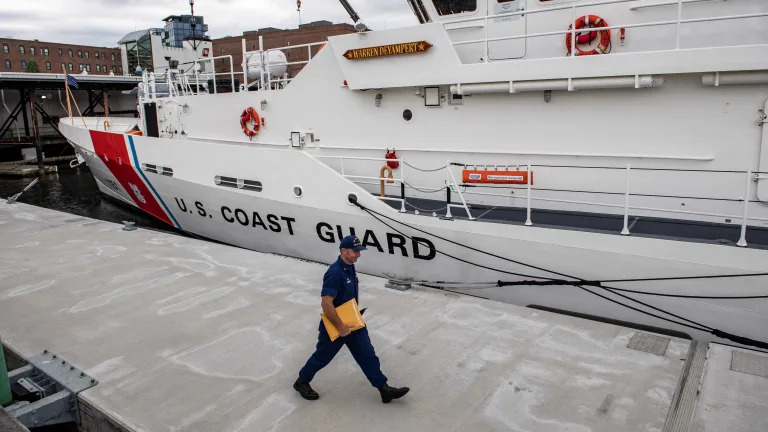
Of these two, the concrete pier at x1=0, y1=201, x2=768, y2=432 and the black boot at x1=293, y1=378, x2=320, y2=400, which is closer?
the concrete pier at x1=0, y1=201, x2=768, y2=432

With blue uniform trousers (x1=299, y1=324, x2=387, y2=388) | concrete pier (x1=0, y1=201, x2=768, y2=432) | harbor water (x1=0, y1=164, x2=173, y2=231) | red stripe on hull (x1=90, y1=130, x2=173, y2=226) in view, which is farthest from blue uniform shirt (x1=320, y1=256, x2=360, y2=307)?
harbor water (x1=0, y1=164, x2=173, y2=231)

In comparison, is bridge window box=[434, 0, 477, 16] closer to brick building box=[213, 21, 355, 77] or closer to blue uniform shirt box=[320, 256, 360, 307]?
blue uniform shirt box=[320, 256, 360, 307]

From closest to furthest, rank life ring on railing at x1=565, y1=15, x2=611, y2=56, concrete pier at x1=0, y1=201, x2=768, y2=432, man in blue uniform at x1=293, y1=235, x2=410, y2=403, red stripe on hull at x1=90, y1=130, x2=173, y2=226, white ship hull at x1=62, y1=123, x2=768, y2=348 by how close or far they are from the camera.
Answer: man in blue uniform at x1=293, y1=235, x2=410, y2=403 → concrete pier at x1=0, y1=201, x2=768, y2=432 → white ship hull at x1=62, y1=123, x2=768, y2=348 → life ring on railing at x1=565, y1=15, x2=611, y2=56 → red stripe on hull at x1=90, y1=130, x2=173, y2=226

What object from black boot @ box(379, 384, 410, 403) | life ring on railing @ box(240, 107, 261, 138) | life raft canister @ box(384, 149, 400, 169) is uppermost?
life ring on railing @ box(240, 107, 261, 138)

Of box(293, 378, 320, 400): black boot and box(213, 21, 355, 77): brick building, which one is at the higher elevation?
box(213, 21, 355, 77): brick building

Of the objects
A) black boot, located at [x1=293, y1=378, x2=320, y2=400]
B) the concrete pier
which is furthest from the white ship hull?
black boot, located at [x1=293, y1=378, x2=320, y2=400]

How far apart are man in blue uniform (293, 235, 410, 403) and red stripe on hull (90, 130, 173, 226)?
313 inches

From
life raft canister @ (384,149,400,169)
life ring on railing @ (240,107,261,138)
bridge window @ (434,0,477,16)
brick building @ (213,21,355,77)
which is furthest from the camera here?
brick building @ (213,21,355,77)

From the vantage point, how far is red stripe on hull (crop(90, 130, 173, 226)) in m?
11.1

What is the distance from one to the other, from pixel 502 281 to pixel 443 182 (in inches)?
76.1

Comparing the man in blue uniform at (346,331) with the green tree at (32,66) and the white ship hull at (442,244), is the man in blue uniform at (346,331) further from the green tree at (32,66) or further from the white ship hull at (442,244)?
the green tree at (32,66)

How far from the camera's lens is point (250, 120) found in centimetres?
975

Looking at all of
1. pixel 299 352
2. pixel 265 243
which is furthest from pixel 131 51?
pixel 299 352

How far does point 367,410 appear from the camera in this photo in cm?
405
